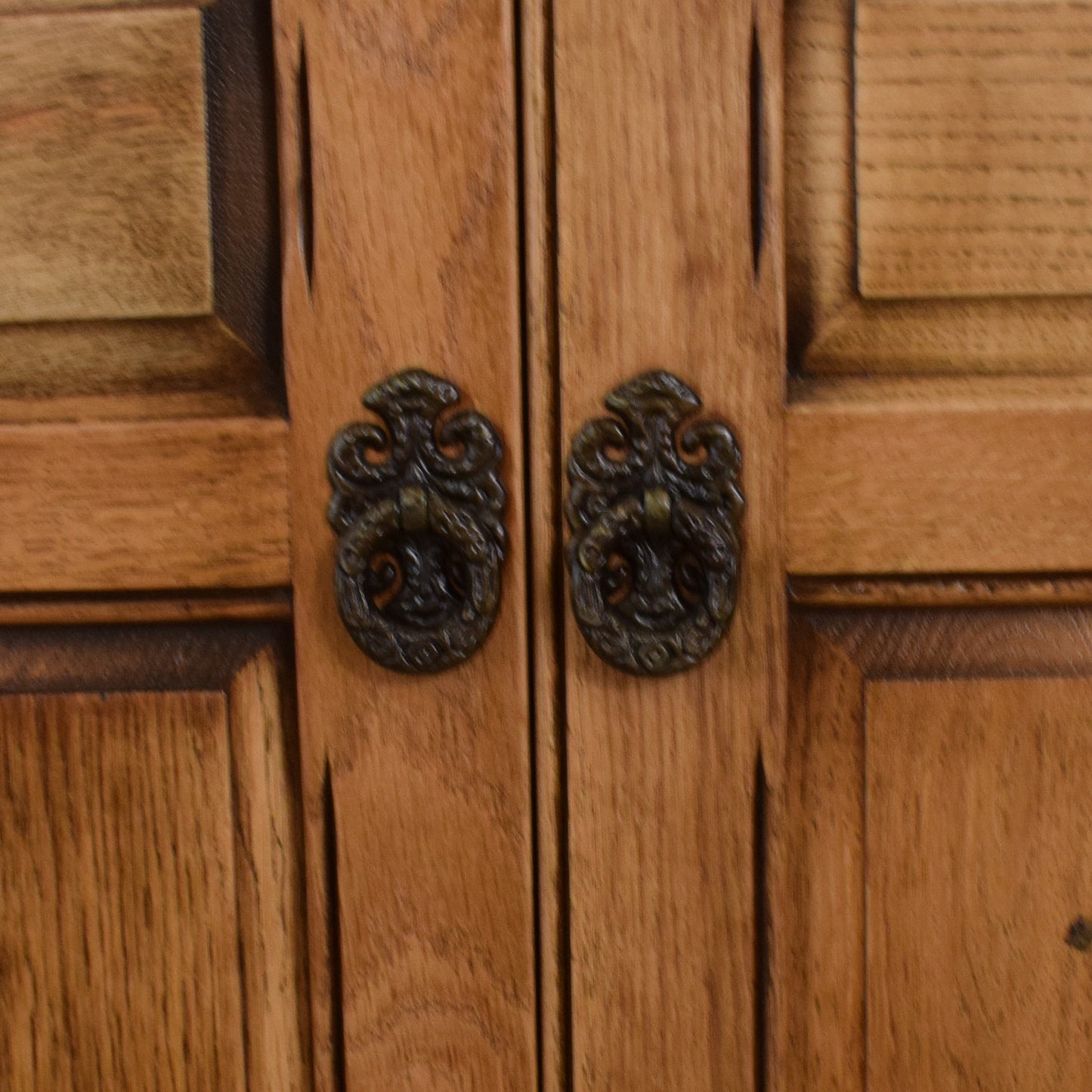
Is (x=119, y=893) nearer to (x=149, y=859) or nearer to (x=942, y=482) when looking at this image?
(x=149, y=859)

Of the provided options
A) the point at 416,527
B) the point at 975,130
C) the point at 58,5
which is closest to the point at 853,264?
the point at 975,130

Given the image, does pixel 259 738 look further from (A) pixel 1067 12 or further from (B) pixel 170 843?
(A) pixel 1067 12

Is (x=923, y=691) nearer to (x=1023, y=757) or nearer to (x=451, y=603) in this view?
(x=1023, y=757)

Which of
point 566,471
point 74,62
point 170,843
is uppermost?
point 74,62

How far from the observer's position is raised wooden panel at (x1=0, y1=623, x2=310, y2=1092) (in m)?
0.31

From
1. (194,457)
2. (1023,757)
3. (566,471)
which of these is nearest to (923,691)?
(1023,757)

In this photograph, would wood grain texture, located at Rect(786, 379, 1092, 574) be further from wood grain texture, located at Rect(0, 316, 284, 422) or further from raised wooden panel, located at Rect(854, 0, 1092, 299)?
wood grain texture, located at Rect(0, 316, 284, 422)

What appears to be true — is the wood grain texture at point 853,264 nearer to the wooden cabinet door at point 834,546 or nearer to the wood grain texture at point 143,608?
the wooden cabinet door at point 834,546

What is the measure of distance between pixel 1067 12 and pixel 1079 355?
11 cm

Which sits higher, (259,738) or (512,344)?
(512,344)

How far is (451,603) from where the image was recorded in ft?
0.98

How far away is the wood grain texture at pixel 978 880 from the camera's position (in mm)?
301

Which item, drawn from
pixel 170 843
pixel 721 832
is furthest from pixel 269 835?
pixel 721 832

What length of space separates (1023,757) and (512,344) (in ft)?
0.71
